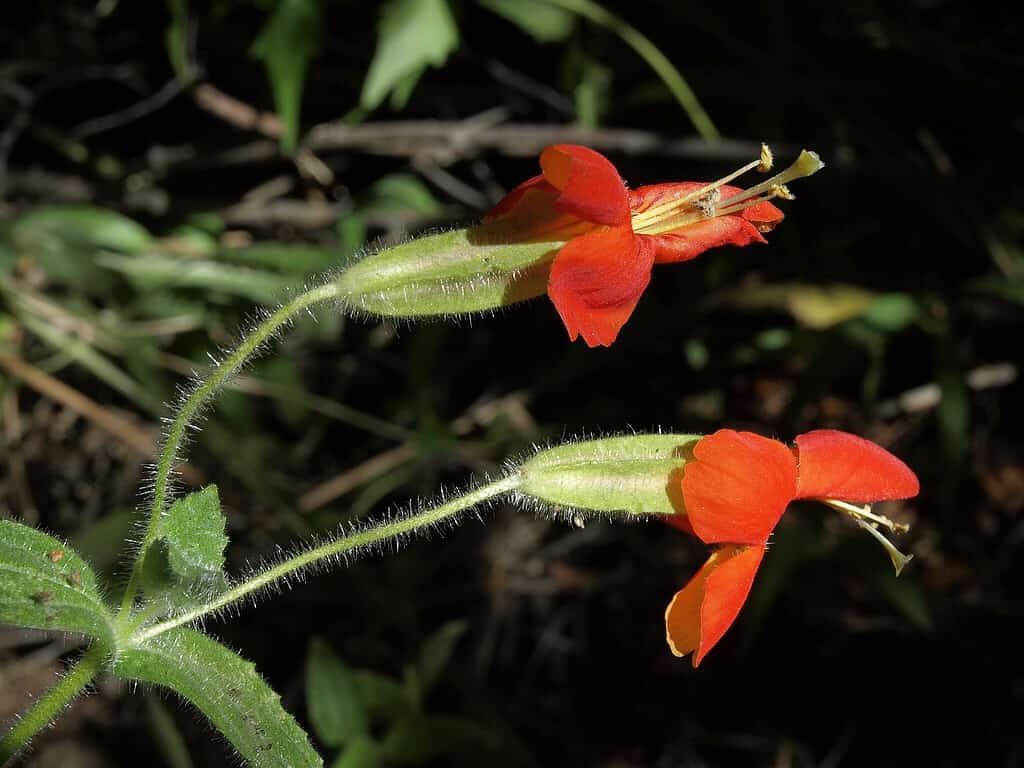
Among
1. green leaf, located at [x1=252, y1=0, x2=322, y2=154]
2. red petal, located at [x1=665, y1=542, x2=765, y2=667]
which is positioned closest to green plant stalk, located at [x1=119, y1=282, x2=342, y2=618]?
Answer: red petal, located at [x1=665, y1=542, x2=765, y2=667]

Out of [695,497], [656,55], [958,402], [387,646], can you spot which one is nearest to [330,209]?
[656,55]

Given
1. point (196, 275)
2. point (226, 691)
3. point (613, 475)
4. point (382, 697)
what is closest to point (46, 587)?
point (226, 691)

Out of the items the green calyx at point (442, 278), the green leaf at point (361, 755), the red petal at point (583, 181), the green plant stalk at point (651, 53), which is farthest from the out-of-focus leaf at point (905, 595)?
the red petal at point (583, 181)

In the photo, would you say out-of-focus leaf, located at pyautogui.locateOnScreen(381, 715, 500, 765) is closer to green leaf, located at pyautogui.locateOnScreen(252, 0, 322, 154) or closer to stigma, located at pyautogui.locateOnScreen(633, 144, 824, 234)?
green leaf, located at pyautogui.locateOnScreen(252, 0, 322, 154)

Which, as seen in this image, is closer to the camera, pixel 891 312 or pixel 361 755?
pixel 361 755

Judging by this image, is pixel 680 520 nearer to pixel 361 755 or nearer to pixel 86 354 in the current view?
pixel 361 755
